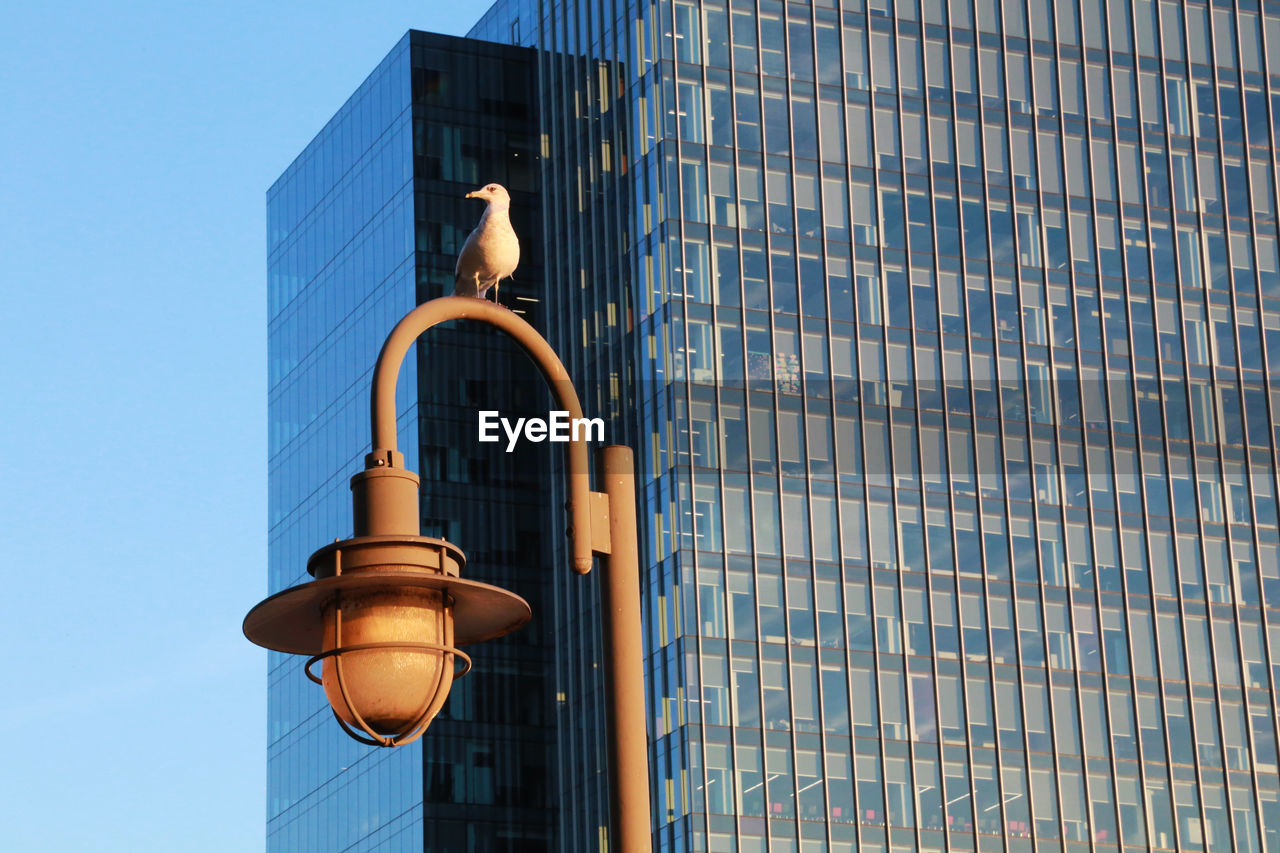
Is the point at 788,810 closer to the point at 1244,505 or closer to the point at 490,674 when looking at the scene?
the point at 490,674

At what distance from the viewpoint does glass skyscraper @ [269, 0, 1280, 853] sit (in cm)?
6869

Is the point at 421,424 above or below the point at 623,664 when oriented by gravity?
above

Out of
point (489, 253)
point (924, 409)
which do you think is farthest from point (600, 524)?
point (924, 409)

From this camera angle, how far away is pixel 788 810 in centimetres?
6681

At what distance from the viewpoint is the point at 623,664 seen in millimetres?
9109

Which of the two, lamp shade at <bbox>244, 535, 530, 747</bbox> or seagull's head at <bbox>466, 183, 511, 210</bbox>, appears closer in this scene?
lamp shade at <bbox>244, 535, 530, 747</bbox>

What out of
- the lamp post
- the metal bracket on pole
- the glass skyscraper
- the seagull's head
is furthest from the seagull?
the glass skyscraper

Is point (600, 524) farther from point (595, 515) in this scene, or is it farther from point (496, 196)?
point (496, 196)

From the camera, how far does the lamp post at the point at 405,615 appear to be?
8.34 meters

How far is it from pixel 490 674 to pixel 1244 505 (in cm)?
2617

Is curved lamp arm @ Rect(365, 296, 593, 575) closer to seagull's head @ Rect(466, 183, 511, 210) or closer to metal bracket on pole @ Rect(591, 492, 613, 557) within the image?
metal bracket on pole @ Rect(591, 492, 613, 557)

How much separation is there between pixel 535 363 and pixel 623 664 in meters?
1.26

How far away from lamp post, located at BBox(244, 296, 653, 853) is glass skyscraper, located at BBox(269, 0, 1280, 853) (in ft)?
187

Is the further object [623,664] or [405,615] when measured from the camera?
[623,664]
